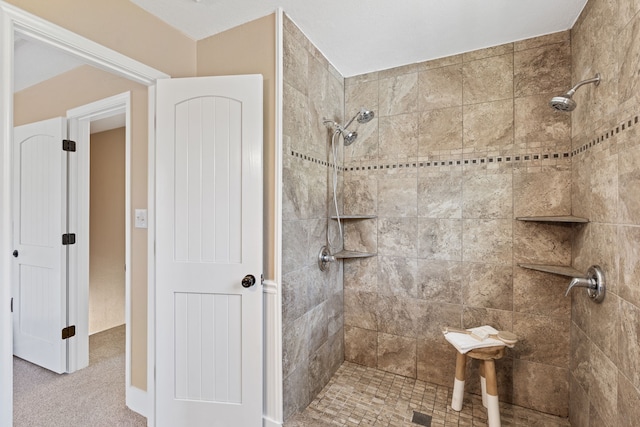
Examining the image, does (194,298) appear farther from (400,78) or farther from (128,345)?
(400,78)

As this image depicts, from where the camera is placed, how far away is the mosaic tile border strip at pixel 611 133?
1113 mm

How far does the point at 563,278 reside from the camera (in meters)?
1.74

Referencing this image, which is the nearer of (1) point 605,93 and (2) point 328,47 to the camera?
(1) point 605,93

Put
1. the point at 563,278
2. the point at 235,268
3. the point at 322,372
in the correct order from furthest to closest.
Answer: the point at 322,372 < the point at 563,278 < the point at 235,268

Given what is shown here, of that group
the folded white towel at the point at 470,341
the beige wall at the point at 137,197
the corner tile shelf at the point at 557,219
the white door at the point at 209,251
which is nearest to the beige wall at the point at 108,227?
the beige wall at the point at 137,197

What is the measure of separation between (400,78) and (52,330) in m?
3.44

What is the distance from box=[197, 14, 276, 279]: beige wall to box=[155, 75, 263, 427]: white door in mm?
89

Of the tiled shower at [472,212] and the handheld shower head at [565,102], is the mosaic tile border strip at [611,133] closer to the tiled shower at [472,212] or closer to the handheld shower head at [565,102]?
the tiled shower at [472,212]

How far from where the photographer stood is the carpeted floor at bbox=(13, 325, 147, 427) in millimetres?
1788

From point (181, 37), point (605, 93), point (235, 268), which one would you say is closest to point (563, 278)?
point (605, 93)

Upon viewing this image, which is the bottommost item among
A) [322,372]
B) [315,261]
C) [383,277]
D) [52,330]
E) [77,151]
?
[322,372]

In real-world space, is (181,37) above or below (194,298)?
above

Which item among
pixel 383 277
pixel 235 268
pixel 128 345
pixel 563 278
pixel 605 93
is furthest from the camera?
pixel 383 277

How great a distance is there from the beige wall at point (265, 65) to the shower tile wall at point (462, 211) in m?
0.89
